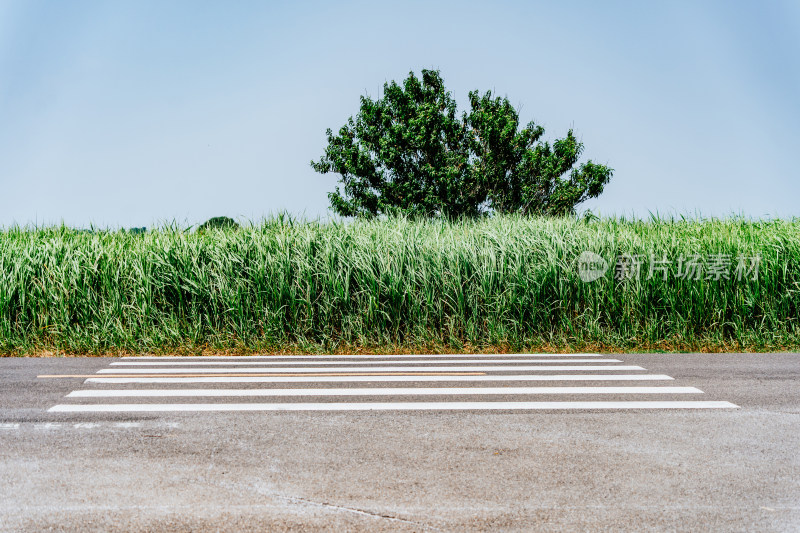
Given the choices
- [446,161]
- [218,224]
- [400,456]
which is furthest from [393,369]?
[446,161]

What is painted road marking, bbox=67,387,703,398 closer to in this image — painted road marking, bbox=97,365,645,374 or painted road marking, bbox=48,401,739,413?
painted road marking, bbox=48,401,739,413

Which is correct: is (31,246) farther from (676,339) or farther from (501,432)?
(676,339)

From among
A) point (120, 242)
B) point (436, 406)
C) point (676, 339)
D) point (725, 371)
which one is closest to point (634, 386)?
point (725, 371)

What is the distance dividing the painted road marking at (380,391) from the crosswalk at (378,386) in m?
0.01

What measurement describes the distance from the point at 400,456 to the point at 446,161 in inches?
1240

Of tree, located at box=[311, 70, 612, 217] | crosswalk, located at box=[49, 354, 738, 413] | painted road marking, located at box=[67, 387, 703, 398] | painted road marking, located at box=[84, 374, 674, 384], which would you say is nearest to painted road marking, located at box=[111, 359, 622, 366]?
crosswalk, located at box=[49, 354, 738, 413]

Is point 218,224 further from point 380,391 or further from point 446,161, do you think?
point 446,161

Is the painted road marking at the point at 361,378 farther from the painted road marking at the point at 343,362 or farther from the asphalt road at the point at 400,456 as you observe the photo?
the painted road marking at the point at 343,362

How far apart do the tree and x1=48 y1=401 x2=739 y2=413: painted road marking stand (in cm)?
2818

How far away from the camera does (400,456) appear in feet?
16.2

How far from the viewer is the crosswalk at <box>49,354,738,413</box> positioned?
6.57 m

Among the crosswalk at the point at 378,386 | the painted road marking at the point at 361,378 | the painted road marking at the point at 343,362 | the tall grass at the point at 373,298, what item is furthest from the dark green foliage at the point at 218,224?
the painted road marking at the point at 361,378

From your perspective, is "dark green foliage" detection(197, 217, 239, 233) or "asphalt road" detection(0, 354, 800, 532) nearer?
"asphalt road" detection(0, 354, 800, 532)

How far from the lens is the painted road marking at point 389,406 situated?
6387mm
